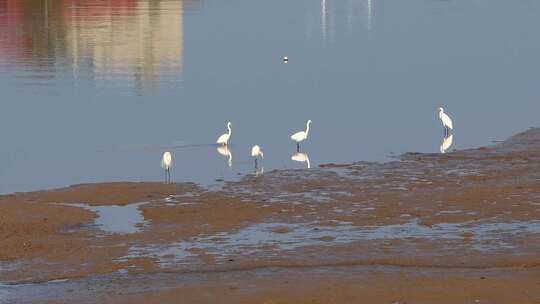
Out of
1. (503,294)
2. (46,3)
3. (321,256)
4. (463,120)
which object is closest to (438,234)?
(321,256)

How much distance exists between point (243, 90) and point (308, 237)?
22147mm

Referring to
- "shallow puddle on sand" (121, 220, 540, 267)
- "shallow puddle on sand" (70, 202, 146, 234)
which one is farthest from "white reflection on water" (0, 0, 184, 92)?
"shallow puddle on sand" (121, 220, 540, 267)

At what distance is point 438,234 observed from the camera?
19203 mm

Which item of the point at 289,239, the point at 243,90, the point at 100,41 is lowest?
the point at 289,239

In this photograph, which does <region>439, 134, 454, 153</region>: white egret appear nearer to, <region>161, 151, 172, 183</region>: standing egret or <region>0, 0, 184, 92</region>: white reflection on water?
<region>161, 151, 172, 183</region>: standing egret

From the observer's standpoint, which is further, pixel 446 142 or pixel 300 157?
pixel 446 142

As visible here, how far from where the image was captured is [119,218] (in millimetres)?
20922

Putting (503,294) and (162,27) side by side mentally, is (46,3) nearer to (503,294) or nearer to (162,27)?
(162,27)

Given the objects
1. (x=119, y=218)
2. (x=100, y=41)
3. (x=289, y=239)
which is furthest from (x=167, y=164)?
(x=100, y=41)

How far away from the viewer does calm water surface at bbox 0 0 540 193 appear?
94.5ft

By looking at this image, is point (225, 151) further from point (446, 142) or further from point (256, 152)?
point (446, 142)

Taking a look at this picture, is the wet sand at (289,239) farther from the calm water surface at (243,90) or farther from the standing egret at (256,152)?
the calm water surface at (243,90)

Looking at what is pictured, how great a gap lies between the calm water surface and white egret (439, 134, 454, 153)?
189 millimetres

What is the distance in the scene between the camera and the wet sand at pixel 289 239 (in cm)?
1617
